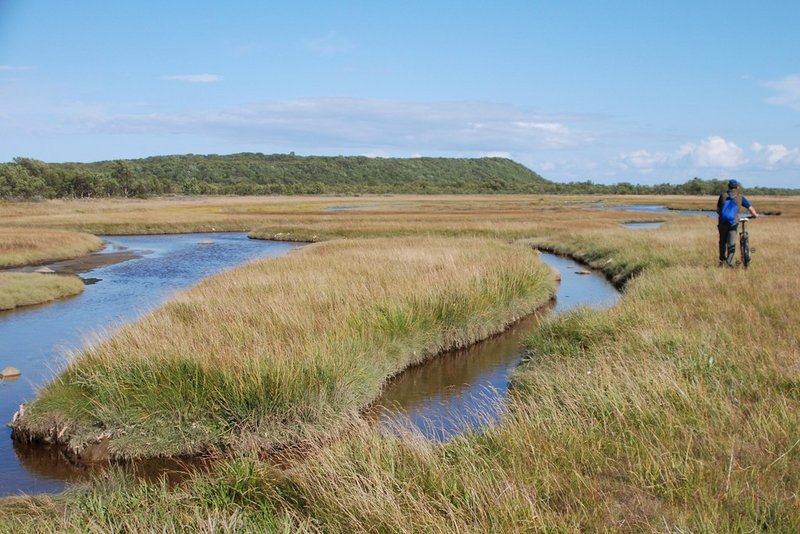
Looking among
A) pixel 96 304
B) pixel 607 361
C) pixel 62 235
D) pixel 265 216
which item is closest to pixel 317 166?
pixel 265 216

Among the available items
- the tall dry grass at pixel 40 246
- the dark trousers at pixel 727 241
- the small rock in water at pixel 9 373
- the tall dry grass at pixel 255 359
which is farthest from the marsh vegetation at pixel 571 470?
the tall dry grass at pixel 40 246

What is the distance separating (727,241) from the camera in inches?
659

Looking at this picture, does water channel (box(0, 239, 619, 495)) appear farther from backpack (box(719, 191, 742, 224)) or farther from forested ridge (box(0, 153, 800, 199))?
forested ridge (box(0, 153, 800, 199))

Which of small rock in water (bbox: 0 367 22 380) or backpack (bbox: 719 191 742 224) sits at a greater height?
backpack (bbox: 719 191 742 224)

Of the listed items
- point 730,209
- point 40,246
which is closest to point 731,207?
point 730,209

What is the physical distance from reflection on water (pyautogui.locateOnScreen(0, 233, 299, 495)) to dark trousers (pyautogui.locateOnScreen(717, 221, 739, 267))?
14.0 meters

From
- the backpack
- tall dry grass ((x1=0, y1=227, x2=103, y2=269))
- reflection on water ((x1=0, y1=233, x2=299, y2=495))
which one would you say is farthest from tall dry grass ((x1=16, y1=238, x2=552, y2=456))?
tall dry grass ((x1=0, y1=227, x2=103, y2=269))

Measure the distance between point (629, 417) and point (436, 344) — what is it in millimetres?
7148

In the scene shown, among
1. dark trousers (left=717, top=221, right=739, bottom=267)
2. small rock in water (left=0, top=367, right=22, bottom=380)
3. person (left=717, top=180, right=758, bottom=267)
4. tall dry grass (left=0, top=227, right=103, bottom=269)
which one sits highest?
person (left=717, top=180, right=758, bottom=267)

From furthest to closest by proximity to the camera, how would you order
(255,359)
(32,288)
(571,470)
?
(32,288) → (255,359) → (571,470)

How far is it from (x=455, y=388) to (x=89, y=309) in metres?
12.9

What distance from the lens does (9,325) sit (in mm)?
17688

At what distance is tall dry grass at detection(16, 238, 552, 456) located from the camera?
8766 millimetres

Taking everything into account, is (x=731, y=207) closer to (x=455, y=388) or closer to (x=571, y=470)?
(x=455, y=388)
